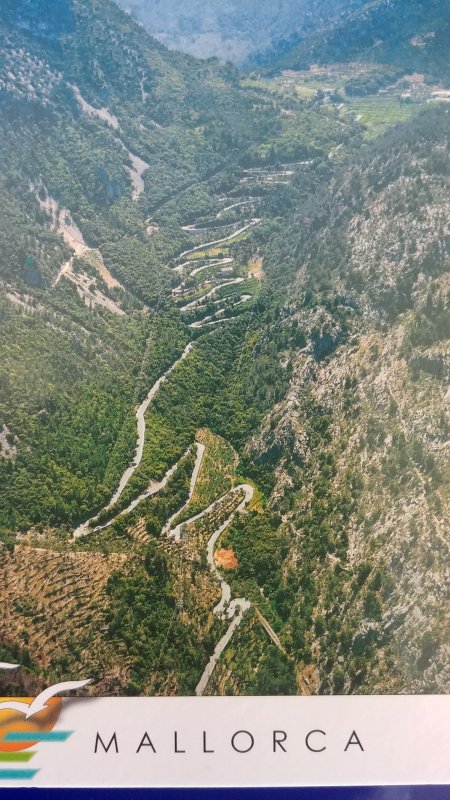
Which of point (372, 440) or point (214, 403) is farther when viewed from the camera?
point (214, 403)

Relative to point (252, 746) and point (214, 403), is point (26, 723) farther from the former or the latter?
point (214, 403)

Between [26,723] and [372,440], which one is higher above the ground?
[372,440]

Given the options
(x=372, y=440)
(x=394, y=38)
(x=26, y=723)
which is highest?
(x=394, y=38)

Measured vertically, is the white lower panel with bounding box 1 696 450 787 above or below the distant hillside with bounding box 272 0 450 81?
below

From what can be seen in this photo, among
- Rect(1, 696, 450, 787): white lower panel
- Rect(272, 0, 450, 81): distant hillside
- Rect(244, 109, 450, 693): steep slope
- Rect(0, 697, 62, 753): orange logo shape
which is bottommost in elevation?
Rect(0, 697, 62, 753): orange logo shape

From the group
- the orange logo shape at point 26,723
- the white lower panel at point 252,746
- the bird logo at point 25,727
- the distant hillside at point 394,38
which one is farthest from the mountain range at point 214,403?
the distant hillside at point 394,38

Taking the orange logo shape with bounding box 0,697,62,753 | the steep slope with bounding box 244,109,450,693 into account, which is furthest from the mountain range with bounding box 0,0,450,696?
the orange logo shape with bounding box 0,697,62,753

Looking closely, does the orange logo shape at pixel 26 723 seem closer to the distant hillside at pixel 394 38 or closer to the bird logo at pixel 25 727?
the bird logo at pixel 25 727

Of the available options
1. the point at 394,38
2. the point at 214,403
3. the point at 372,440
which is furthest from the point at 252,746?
the point at 394,38

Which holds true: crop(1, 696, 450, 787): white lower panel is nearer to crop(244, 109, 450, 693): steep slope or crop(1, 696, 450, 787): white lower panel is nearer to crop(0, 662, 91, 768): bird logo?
crop(0, 662, 91, 768): bird logo
